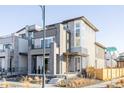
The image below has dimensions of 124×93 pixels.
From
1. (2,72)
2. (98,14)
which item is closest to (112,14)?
(98,14)

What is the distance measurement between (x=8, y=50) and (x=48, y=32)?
262 centimetres

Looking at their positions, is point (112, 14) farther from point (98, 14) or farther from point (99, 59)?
point (99, 59)

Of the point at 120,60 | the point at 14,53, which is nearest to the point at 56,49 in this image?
the point at 14,53

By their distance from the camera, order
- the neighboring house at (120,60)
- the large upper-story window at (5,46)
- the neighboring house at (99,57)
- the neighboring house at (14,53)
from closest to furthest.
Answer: the neighboring house at (120,60) → the neighboring house at (99,57) → the neighboring house at (14,53) → the large upper-story window at (5,46)

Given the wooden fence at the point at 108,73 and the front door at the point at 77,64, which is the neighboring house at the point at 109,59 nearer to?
the wooden fence at the point at 108,73

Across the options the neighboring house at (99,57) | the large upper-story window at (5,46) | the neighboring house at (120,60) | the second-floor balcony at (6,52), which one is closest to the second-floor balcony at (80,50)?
the neighboring house at (99,57)

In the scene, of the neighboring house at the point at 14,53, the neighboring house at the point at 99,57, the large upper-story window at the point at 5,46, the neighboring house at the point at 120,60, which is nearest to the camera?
the neighboring house at the point at 120,60

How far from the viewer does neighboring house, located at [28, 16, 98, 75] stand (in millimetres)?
6541

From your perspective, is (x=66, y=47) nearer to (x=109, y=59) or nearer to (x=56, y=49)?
(x=56, y=49)

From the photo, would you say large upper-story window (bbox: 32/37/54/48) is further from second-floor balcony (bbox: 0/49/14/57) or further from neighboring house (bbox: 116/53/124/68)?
neighboring house (bbox: 116/53/124/68)

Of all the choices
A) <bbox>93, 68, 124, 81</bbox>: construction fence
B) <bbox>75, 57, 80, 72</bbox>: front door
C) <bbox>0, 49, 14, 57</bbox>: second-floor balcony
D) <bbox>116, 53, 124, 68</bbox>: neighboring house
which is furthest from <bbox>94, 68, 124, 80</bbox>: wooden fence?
<bbox>0, 49, 14, 57</bbox>: second-floor balcony

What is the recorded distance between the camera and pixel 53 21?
6148mm

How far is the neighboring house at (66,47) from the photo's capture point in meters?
6.54
